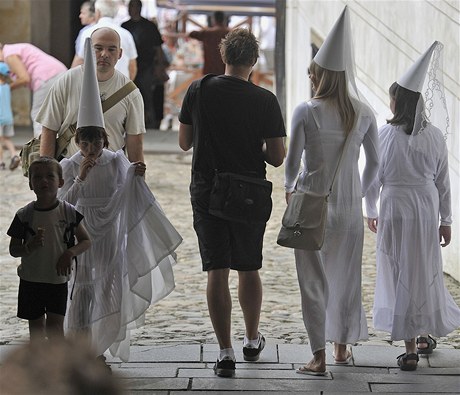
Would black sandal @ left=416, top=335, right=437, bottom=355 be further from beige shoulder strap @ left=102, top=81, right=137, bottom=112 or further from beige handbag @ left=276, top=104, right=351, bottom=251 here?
beige shoulder strap @ left=102, top=81, right=137, bottom=112

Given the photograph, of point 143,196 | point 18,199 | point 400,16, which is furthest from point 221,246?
point 18,199

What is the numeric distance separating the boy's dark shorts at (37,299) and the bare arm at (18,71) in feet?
26.2

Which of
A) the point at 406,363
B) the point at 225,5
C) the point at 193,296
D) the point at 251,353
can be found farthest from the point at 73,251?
the point at 225,5

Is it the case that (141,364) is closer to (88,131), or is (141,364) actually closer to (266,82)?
(88,131)

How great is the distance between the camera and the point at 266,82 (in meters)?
24.2

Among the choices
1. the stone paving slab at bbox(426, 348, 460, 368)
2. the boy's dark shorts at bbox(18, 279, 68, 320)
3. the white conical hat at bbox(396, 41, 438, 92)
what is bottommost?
the stone paving slab at bbox(426, 348, 460, 368)

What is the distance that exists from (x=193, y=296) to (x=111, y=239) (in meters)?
2.44

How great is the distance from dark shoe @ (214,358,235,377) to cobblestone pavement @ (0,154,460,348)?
842mm

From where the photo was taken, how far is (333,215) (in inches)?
220

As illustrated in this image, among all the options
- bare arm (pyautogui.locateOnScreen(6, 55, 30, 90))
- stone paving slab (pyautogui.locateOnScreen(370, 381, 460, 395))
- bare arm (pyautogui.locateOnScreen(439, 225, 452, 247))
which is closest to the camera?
stone paving slab (pyautogui.locateOnScreen(370, 381, 460, 395))

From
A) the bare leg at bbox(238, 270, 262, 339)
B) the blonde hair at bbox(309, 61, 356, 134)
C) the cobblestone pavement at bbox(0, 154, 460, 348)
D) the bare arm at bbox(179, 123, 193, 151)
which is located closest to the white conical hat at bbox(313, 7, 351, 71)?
the blonde hair at bbox(309, 61, 356, 134)

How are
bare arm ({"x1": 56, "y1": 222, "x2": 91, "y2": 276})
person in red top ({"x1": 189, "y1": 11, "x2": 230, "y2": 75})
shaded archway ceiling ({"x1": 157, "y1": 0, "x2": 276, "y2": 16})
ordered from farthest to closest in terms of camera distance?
shaded archway ceiling ({"x1": 157, "y1": 0, "x2": 276, "y2": 16})
person in red top ({"x1": 189, "y1": 11, "x2": 230, "y2": 75})
bare arm ({"x1": 56, "y1": 222, "x2": 91, "y2": 276})

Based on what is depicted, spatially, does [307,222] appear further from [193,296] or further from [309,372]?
[193,296]

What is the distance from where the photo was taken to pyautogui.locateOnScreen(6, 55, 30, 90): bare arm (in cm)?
1273
